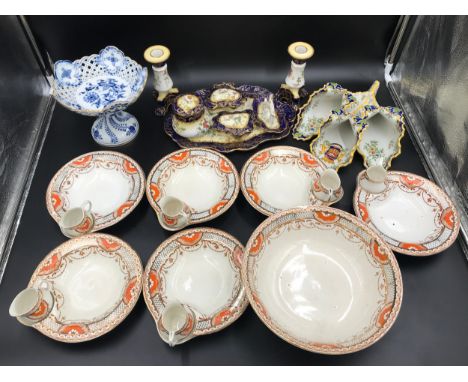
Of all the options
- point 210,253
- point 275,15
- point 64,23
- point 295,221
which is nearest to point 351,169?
point 295,221

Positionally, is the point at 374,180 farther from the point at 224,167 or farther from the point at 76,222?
the point at 76,222

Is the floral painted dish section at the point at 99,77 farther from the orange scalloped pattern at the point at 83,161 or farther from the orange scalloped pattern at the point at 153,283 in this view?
the orange scalloped pattern at the point at 153,283

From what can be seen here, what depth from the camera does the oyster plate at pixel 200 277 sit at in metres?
1.13

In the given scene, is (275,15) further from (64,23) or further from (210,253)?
(210,253)

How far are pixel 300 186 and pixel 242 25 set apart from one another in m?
0.93

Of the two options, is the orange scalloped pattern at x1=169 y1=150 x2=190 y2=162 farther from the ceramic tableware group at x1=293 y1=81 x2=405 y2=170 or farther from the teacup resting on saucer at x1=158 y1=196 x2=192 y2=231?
the ceramic tableware group at x1=293 y1=81 x2=405 y2=170

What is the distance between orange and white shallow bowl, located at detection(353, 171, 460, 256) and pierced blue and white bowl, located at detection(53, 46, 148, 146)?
3.51ft

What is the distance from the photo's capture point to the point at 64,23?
177 cm

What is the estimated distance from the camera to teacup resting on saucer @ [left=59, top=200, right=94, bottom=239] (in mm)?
1227

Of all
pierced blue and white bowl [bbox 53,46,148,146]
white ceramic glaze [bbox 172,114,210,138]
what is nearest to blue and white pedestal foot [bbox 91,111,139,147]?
pierced blue and white bowl [bbox 53,46,148,146]

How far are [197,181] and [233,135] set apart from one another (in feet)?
0.94

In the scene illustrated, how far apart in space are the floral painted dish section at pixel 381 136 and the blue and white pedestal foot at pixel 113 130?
1052 mm

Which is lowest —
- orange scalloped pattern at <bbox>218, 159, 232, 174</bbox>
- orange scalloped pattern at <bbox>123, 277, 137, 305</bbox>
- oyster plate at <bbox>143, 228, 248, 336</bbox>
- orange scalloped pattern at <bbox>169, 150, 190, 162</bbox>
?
oyster plate at <bbox>143, 228, 248, 336</bbox>

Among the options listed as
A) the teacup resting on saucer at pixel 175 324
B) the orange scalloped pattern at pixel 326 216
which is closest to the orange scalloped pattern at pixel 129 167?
the teacup resting on saucer at pixel 175 324
